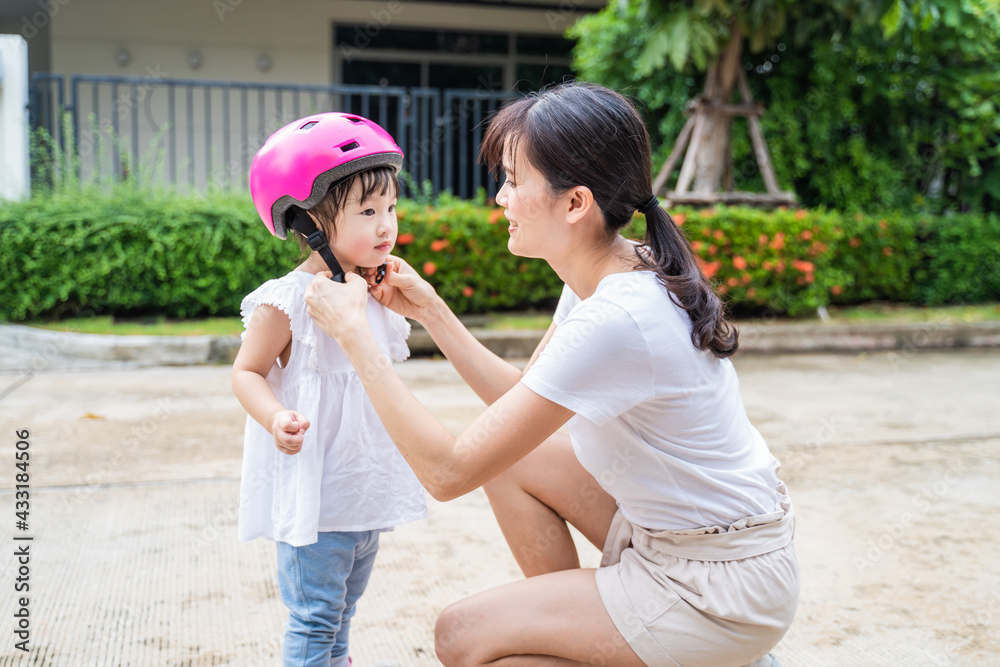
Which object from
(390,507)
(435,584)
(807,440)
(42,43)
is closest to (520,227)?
(390,507)

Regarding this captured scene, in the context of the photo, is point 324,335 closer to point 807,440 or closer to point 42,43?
point 807,440

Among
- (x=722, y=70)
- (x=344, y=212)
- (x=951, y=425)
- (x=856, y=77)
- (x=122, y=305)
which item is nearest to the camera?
(x=344, y=212)

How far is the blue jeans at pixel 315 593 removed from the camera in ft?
5.48

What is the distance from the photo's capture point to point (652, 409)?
1.51 meters

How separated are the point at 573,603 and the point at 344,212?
91 cm

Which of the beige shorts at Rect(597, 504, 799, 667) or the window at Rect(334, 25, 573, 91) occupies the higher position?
the window at Rect(334, 25, 573, 91)

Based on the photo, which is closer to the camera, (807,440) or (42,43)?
(807,440)

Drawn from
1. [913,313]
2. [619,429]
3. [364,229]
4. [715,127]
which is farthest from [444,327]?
[913,313]

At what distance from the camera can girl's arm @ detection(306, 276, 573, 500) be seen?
145 centimetres

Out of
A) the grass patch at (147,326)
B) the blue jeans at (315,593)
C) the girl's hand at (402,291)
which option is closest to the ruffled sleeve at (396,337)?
the girl's hand at (402,291)

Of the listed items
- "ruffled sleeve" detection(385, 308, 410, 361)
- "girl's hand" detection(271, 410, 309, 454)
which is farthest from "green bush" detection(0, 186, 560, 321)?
"girl's hand" detection(271, 410, 309, 454)

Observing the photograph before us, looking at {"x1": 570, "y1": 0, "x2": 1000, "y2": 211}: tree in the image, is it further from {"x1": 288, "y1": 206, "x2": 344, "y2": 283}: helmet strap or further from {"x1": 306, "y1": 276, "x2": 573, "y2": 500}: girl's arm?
{"x1": 306, "y1": 276, "x2": 573, "y2": 500}: girl's arm

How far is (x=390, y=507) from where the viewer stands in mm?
1783

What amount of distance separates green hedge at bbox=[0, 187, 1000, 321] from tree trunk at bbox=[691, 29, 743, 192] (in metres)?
0.75
